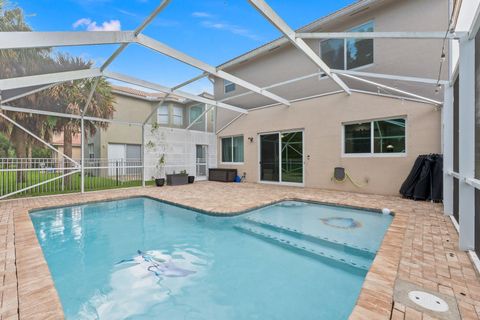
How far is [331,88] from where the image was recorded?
825 cm

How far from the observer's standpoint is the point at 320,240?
391cm

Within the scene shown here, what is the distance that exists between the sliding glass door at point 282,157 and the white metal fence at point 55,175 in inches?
215

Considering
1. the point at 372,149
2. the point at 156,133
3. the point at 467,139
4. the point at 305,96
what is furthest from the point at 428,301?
the point at 156,133

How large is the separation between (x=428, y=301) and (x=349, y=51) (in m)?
7.97

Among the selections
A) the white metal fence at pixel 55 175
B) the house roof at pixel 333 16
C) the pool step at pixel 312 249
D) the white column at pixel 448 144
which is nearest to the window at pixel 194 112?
the white metal fence at pixel 55 175

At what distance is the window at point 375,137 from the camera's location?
688 cm

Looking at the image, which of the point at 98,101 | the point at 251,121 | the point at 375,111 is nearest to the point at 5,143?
the point at 98,101

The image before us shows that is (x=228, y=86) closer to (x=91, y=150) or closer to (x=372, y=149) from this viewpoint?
(x=372, y=149)

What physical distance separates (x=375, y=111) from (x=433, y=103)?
1.43 metres

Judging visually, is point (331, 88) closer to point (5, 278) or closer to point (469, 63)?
point (469, 63)

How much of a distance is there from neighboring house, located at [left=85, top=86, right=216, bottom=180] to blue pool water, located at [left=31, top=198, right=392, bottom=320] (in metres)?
5.20

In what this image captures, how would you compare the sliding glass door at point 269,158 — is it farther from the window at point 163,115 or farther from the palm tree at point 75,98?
the window at point 163,115

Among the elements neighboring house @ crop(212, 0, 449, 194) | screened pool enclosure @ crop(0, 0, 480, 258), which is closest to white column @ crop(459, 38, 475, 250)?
screened pool enclosure @ crop(0, 0, 480, 258)

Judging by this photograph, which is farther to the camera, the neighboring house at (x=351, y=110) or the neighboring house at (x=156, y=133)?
the neighboring house at (x=156, y=133)
